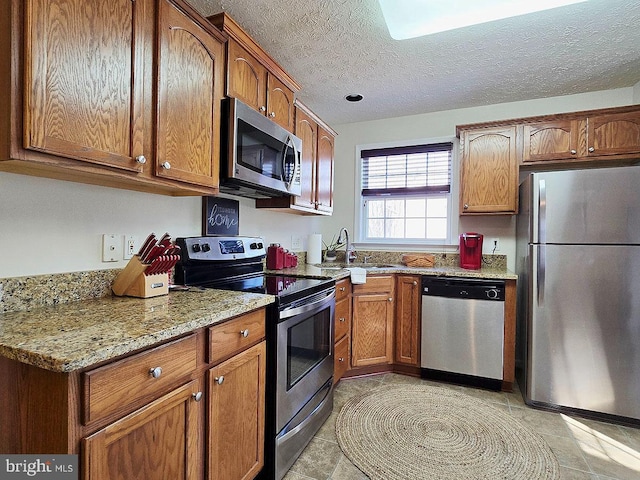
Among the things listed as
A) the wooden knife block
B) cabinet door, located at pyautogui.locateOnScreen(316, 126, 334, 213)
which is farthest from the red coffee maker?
the wooden knife block

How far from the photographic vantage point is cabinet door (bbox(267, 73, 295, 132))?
6.70 feet

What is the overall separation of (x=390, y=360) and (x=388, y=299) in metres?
0.53

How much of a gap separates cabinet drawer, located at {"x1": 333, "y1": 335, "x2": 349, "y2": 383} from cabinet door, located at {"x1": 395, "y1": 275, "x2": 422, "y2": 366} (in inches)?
19.5

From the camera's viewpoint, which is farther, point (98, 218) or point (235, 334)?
point (98, 218)

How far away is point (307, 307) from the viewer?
5.82ft

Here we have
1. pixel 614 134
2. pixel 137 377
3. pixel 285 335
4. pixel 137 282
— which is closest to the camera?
pixel 137 377

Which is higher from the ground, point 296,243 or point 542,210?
point 542,210

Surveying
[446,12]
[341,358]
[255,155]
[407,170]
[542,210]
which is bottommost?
[341,358]

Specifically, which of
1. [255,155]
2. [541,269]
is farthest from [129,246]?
[541,269]

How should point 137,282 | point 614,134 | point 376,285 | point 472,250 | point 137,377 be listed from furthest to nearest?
point 472,250 < point 376,285 < point 614,134 < point 137,282 < point 137,377

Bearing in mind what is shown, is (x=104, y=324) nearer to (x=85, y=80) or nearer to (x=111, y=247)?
(x=111, y=247)

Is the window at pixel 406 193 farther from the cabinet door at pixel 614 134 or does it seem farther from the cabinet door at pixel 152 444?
the cabinet door at pixel 152 444

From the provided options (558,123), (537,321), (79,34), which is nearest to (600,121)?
(558,123)

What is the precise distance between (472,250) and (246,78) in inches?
91.2
